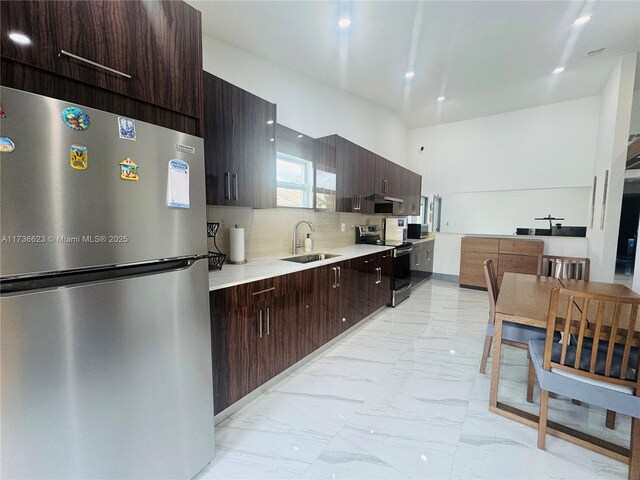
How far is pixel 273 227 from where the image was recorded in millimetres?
2740

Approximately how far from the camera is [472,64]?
10.7 feet

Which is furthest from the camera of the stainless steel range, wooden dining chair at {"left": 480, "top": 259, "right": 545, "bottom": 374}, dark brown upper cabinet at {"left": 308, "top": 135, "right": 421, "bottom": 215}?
the stainless steel range

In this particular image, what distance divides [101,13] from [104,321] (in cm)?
112

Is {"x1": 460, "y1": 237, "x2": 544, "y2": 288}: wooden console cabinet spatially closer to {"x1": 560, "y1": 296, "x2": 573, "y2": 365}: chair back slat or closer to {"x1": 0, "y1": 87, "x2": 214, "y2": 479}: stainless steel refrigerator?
{"x1": 560, "y1": 296, "x2": 573, "y2": 365}: chair back slat

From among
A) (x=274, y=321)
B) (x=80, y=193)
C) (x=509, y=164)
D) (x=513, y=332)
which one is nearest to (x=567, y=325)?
(x=513, y=332)

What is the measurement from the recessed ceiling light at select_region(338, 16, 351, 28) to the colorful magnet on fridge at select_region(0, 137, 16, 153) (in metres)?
2.63

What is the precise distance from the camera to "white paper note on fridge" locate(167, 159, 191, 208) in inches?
43.8

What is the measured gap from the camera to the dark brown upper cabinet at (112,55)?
813mm

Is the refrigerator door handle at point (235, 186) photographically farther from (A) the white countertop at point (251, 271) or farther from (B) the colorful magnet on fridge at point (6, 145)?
(B) the colorful magnet on fridge at point (6, 145)

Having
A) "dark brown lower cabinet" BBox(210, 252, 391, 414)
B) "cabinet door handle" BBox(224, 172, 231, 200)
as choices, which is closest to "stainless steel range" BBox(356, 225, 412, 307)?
"dark brown lower cabinet" BBox(210, 252, 391, 414)

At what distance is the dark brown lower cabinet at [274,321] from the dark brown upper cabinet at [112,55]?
0.99m

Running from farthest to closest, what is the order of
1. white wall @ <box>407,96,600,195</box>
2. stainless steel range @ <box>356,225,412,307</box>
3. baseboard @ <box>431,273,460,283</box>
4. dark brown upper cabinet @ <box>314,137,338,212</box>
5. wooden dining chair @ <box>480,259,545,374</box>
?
baseboard @ <box>431,273,460,283</box> → white wall @ <box>407,96,600,195</box> → stainless steel range @ <box>356,225,412,307</box> → dark brown upper cabinet @ <box>314,137,338,212</box> → wooden dining chair @ <box>480,259,545,374</box>

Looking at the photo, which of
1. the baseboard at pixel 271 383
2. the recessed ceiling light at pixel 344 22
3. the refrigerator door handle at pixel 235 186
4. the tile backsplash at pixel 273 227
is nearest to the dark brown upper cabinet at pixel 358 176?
the tile backsplash at pixel 273 227

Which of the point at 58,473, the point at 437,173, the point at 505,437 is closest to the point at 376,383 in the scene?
the point at 505,437
